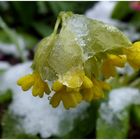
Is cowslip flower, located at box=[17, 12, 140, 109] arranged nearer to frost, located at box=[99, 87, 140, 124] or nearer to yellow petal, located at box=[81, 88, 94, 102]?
yellow petal, located at box=[81, 88, 94, 102]

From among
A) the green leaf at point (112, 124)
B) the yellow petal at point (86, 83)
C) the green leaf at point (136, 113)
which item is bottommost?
the green leaf at point (136, 113)

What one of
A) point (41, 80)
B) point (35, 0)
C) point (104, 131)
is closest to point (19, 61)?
point (35, 0)

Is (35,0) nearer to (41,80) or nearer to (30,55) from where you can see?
(30,55)

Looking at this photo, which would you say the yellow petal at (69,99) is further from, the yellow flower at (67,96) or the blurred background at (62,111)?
the blurred background at (62,111)

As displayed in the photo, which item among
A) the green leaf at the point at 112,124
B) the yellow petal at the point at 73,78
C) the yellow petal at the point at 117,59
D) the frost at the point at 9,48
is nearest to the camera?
the yellow petal at the point at 73,78

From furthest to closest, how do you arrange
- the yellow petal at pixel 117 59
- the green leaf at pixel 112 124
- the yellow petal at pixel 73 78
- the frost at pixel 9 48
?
the frost at pixel 9 48
the green leaf at pixel 112 124
the yellow petal at pixel 117 59
the yellow petal at pixel 73 78

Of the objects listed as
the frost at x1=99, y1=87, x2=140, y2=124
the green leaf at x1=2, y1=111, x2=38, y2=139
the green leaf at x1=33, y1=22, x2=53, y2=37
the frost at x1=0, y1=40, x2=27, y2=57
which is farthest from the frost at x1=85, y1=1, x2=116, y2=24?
the green leaf at x1=2, y1=111, x2=38, y2=139

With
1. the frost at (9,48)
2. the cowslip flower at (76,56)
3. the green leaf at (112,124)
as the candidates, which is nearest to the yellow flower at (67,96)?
the cowslip flower at (76,56)

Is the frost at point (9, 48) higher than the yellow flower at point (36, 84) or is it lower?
lower
